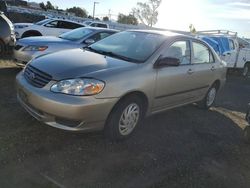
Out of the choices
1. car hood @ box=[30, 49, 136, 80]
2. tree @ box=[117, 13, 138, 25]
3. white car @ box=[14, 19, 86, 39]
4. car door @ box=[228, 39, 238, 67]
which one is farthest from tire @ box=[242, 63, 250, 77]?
tree @ box=[117, 13, 138, 25]

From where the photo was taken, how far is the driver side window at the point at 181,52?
17.9 feet

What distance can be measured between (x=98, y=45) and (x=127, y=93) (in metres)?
1.66

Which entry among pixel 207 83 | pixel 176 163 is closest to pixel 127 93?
pixel 176 163

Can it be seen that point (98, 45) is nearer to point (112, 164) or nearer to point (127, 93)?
point (127, 93)

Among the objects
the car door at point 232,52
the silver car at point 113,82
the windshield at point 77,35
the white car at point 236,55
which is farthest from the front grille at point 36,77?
the car door at point 232,52

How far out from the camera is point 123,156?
4.28m

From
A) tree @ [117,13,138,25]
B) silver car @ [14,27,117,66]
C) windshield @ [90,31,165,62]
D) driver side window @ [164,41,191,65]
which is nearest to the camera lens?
windshield @ [90,31,165,62]

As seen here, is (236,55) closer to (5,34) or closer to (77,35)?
(77,35)

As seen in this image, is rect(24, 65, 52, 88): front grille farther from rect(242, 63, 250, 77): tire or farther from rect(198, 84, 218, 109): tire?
rect(242, 63, 250, 77): tire

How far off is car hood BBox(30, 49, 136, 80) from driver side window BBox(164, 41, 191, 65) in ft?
3.26

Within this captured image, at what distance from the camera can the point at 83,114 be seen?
4031mm

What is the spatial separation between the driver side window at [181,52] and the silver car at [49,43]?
3617 mm

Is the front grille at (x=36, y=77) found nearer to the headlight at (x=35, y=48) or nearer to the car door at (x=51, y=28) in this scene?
the headlight at (x=35, y=48)

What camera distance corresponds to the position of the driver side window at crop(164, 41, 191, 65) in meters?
5.44
